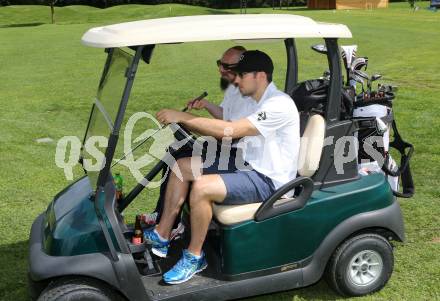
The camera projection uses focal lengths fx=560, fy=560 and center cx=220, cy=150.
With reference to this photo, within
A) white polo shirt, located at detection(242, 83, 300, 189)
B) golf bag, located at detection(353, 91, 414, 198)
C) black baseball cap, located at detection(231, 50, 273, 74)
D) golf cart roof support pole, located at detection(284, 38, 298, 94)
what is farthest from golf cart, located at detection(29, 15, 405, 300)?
golf bag, located at detection(353, 91, 414, 198)

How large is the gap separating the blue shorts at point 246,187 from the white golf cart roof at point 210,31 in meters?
0.83

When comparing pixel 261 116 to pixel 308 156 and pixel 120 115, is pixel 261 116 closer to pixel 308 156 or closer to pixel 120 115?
pixel 308 156

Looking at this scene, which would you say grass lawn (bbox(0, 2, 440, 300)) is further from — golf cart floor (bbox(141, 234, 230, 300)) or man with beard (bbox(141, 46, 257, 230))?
golf cart floor (bbox(141, 234, 230, 300))

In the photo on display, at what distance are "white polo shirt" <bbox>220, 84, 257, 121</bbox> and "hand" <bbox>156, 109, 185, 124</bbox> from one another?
26.4 inches

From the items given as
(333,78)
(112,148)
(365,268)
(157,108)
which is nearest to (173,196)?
(112,148)

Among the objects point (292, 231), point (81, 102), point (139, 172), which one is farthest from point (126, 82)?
point (81, 102)

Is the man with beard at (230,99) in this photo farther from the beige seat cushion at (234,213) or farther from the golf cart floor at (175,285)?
the golf cart floor at (175,285)

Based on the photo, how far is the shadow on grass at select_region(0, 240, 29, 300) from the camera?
386 cm

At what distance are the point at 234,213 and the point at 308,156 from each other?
2.00ft

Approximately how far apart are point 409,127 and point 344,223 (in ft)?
16.8

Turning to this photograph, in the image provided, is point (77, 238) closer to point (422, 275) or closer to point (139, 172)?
point (422, 275)

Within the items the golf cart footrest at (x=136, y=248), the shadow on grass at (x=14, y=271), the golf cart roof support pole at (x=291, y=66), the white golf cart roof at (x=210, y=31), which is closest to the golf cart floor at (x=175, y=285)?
the golf cart footrest at (x=136, y=248)

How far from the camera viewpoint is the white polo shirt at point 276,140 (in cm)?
331

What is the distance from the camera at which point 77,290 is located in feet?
9.93
